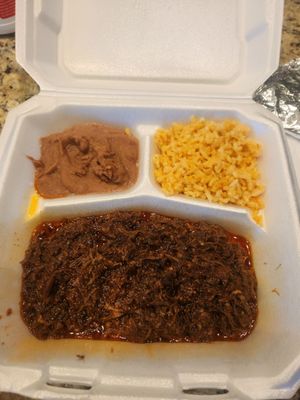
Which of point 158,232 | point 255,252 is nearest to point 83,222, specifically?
point 158,232

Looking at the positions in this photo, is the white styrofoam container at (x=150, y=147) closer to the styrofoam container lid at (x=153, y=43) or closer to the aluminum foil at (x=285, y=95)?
the styrofoam container lid at (x=153, y=43)

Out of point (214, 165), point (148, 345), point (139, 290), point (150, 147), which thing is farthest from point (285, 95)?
point (148, 345)

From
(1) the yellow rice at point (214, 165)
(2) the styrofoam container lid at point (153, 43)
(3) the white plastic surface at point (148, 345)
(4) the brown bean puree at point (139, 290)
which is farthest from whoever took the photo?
(2) the styrofoam container lid at point (153, 43)

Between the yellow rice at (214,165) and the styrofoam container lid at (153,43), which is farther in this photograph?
the styrofoam container lid at (153,43)

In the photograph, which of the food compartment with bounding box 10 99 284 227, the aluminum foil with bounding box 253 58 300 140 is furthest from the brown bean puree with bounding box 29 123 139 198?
the aluminum foil with bounding box 253 58 300 140

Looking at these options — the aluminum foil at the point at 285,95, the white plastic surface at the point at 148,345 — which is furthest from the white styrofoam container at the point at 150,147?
the aluminum foil at the point at 285,95

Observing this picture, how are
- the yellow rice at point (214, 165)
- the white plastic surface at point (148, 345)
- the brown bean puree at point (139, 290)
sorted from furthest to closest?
the yellow rice at point (214, 165)
the brown bean puree at point (139, 290)
the white plastic surface at point (148, 345)
